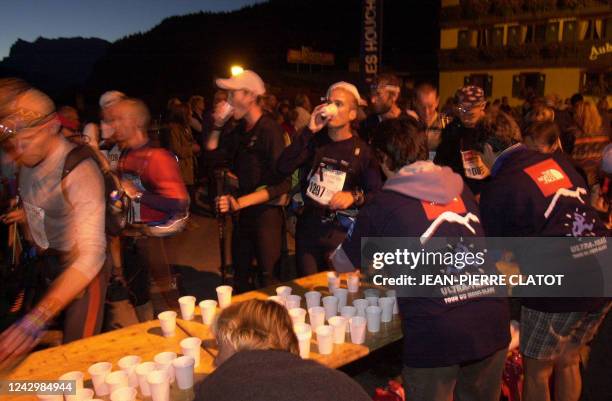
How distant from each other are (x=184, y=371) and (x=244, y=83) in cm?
274

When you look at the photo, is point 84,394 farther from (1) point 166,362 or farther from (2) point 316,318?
(2) point 316,318

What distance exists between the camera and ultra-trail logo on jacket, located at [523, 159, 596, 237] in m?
2.73

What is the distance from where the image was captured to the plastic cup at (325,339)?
8.20 ft

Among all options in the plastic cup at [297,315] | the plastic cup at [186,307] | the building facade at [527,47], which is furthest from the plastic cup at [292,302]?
the building facade at [527,47]

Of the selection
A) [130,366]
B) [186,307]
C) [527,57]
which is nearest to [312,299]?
[186,307]

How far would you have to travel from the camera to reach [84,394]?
2.07 metres

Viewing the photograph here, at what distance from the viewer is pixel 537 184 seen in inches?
107

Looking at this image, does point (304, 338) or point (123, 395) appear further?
point (304, 338)

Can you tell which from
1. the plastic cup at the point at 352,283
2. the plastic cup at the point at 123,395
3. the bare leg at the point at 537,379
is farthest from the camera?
the plastic cup at the point at 352,283

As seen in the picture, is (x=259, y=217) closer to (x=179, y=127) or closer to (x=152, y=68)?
(x=179, y=127)

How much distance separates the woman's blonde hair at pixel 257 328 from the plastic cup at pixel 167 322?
987 mm

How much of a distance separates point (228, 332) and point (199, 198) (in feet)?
31.6

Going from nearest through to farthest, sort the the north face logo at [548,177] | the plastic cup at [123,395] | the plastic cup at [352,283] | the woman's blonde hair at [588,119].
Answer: the plastic cup at [123,395], the the north face logo at [548,177], the plastic cup at [352,283], the woman's blonde hair at [588,119]

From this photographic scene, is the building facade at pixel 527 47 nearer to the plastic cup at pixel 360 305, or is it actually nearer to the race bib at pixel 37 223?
the plastic cup at pixel 360 305
